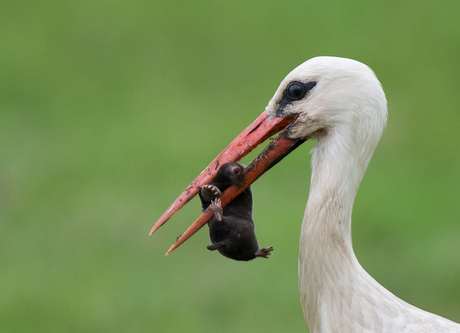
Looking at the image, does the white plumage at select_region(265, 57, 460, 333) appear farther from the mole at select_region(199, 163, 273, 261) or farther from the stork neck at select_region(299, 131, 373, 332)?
the mole at select_region(199, 163, 273, 261)

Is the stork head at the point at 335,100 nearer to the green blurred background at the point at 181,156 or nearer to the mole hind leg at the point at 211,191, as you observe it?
the mole hind leg at the point at 211,191

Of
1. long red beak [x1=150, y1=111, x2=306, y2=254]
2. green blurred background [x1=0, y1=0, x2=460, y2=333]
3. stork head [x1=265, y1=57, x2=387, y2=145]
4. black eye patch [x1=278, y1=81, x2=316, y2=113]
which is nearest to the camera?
stork head [x1=265, y1=57, x2=387, y2=145]

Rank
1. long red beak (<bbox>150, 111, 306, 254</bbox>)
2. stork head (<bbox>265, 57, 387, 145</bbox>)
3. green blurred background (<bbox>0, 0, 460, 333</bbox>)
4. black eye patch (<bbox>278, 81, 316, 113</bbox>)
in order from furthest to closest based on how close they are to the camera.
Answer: green blurred background (<bbox>0, 0, 460, 333</bbox>) < long red beak (<bbox>150, 111, 306, 254</bbox>) < black eye patch (<bbox>278, 81, 316, 113</bbox>) < stork head (<bbox>265, 57, 387, 145</bbox>)

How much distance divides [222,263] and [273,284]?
0.60 metres

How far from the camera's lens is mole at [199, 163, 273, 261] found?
376 centimetres

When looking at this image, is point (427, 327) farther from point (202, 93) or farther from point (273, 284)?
point (202, 93)

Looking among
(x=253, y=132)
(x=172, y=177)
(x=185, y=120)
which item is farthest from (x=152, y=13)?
(x=253, y=132)

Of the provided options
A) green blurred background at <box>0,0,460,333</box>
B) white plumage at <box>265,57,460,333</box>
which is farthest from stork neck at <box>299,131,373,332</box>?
green blurred background at <box>0,0,460,333</box>

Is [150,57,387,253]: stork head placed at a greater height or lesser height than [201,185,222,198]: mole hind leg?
greater

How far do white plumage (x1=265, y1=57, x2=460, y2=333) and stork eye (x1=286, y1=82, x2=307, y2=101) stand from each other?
0.02 metres

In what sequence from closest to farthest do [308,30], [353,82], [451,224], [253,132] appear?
[353,82]
[253,132]
[451,224]
[308,30]

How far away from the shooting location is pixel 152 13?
13984mm

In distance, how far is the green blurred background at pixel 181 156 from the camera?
777 cm

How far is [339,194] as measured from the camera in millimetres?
3525
